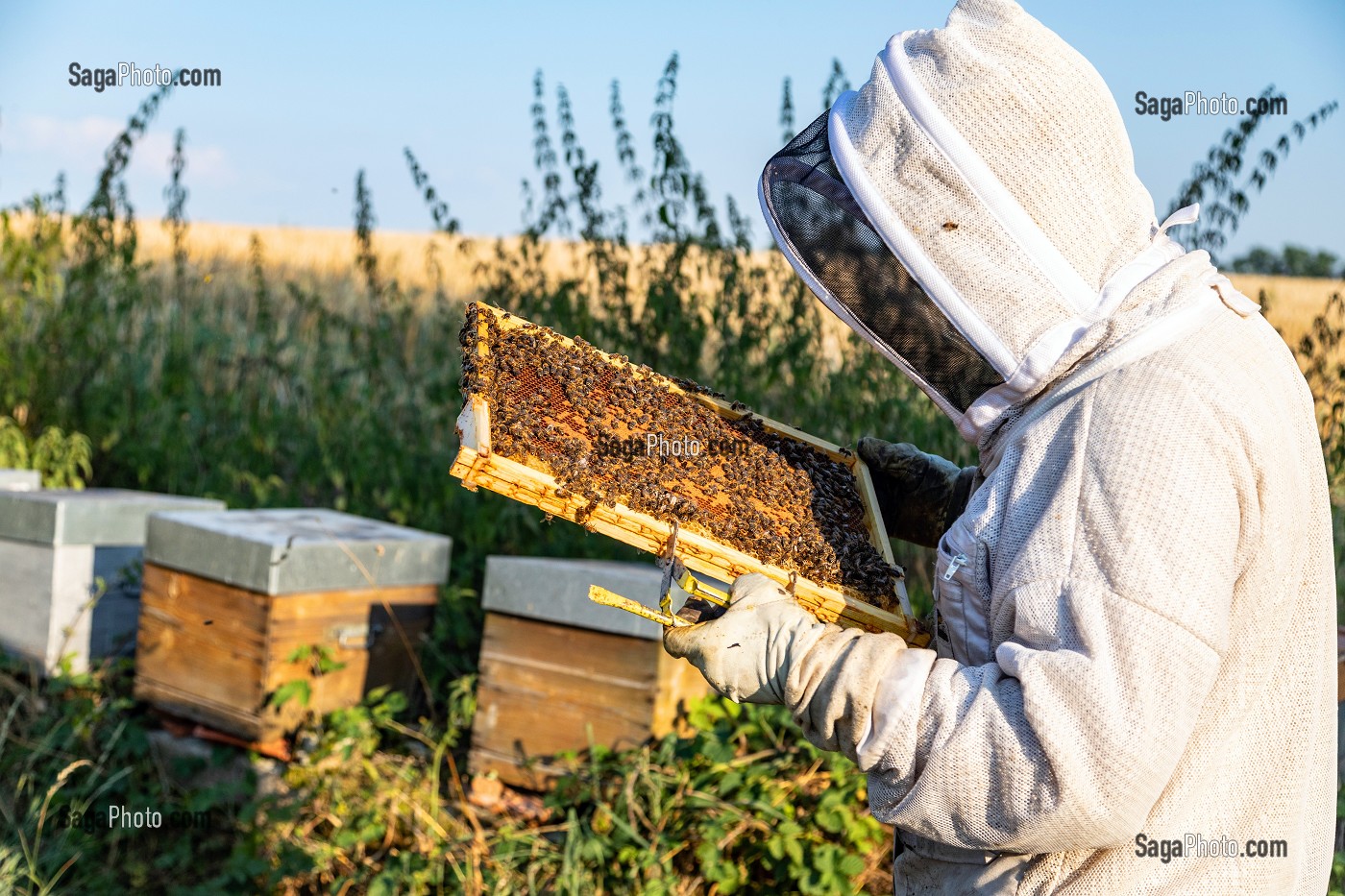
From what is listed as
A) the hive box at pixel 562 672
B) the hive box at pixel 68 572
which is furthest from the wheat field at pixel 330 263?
the hive box at pixel 562 672

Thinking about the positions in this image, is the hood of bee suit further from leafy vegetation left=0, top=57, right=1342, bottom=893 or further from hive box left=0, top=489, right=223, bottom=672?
hive box left=0, top=489, right=223, bottom=672

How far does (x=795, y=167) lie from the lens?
219 centimetres

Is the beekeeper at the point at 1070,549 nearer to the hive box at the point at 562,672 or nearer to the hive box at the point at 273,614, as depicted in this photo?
the hive box at the point at 562,672

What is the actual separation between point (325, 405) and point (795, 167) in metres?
5.32

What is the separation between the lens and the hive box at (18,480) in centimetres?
586

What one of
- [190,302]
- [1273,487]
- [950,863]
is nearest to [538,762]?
[950,863]

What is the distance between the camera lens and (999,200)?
1.80 metres

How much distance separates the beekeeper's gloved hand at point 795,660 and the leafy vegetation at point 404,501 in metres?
1.99

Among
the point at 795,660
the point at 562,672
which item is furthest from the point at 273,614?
the point at 795,660

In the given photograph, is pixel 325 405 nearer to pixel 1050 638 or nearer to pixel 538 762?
pixel 538 762

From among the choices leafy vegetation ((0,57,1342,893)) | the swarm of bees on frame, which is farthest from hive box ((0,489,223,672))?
the swarm of bees on frame

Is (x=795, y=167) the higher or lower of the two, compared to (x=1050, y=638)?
higher

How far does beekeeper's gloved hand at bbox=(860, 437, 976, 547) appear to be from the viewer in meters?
2.85

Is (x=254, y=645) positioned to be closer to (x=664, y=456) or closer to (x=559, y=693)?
(x=559, y=693)
